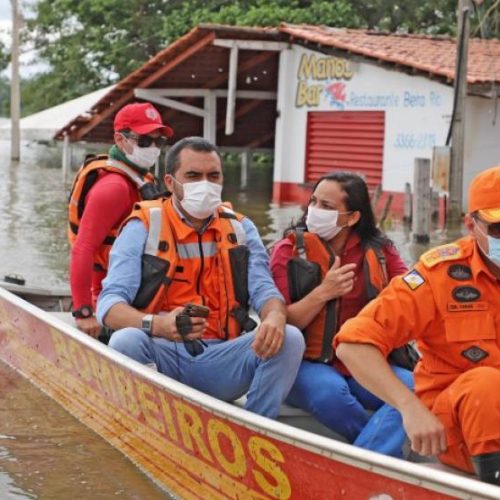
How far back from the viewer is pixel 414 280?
3701 mm

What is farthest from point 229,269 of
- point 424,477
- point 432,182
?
point 432,182

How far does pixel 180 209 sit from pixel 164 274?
32 centimetres

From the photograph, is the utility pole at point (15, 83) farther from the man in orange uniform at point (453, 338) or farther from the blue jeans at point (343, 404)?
the man in orange uniform at point (453, 338)

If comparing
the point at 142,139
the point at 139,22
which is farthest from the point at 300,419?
the point at 139,22

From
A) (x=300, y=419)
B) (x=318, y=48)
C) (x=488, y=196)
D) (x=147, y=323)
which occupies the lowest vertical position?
(x=300, y=419)

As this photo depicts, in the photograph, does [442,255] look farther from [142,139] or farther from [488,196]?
[142,139]

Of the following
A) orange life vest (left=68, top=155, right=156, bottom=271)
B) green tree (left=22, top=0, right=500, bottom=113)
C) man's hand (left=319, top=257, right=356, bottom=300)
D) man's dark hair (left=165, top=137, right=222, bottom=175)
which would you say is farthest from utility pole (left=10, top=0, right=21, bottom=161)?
man's hand (left=319, top=257, right=356, bottom=300)

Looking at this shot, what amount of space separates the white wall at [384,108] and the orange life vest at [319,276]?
1268 centimetres

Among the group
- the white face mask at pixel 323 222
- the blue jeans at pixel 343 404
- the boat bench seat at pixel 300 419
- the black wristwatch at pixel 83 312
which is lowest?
the boat bench seat at pixel 300 419

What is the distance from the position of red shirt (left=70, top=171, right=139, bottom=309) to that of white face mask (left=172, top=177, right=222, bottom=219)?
2.84 ft

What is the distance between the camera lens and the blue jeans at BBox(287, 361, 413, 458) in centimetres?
442

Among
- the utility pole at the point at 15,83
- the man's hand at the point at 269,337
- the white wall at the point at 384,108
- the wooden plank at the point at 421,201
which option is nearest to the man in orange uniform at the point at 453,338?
the man's hand at the point at 269,337

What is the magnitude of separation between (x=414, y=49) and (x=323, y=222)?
1455cm

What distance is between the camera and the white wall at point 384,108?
1784 cm
